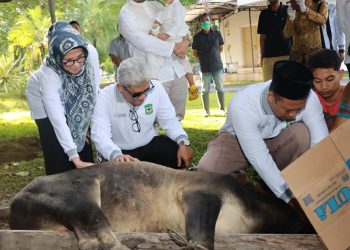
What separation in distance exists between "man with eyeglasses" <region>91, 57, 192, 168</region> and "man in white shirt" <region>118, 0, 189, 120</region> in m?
1.05

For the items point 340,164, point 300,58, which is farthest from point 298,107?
point 300,58

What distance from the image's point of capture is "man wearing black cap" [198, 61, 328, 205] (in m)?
3.33

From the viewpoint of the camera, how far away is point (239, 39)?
24.0 meters

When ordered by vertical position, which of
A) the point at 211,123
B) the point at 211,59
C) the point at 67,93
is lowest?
the point at 211,123

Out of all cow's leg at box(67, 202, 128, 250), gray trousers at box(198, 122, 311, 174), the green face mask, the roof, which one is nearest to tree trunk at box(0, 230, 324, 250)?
cow's leg at box(67, 202, 128, 250)

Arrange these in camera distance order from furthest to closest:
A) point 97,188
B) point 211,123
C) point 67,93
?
point 211,123 < point 67,93 < point 97,188

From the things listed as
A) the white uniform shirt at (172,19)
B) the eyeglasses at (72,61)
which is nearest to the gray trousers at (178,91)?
the white uniform shirt at (172,19)

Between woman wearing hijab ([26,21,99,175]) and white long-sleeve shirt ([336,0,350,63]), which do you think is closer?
woman wearing hijab ([26,21,99,175])

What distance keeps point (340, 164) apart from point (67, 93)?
2.34m

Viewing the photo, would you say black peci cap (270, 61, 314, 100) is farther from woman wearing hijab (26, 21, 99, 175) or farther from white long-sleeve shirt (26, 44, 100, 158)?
white long-sleeve shirt (26, 44, 100, 158)

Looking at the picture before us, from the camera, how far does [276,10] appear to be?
7418 millimetres

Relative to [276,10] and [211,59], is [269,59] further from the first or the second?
[211,59]

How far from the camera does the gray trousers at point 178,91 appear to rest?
567 centimetres

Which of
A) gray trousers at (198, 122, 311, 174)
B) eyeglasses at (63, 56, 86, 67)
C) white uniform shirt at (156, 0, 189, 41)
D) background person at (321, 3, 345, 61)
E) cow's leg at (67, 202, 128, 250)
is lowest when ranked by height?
gray trousers at (198, 122, 311, 174)
